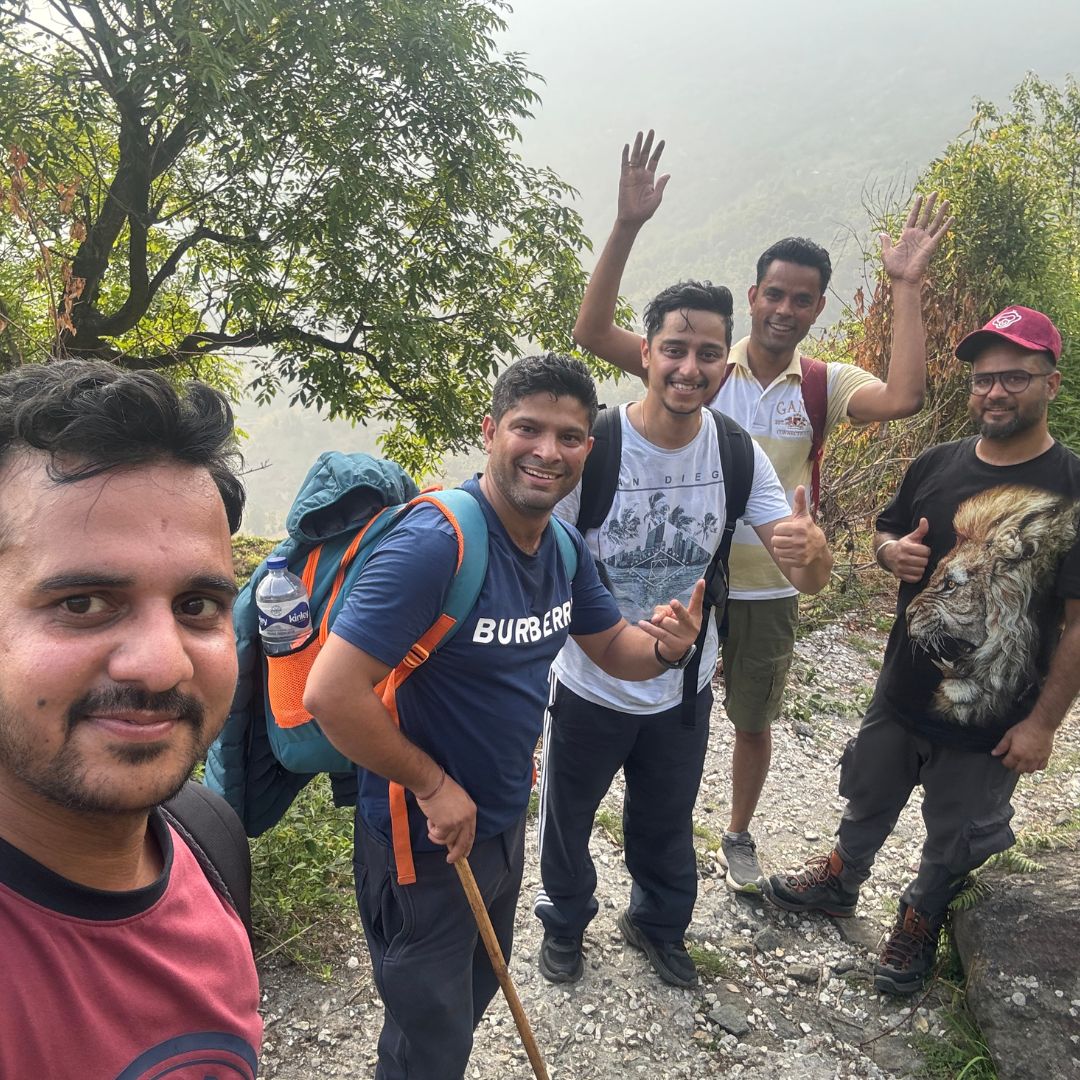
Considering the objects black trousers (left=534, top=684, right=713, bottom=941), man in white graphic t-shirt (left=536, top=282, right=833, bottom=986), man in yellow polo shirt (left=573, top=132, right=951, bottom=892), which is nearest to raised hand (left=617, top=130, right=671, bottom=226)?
man in yellow polo shirt (left=573, top=132, right=951, bottom=892)

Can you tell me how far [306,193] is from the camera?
24.6 feet

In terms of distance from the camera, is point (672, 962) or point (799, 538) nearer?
point (799, 538)

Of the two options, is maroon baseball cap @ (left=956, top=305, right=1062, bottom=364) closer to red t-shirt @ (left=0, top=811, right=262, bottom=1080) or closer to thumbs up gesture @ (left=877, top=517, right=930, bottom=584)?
thumbs up gesture @ (left=877, top=517, right=930, bottom=584)

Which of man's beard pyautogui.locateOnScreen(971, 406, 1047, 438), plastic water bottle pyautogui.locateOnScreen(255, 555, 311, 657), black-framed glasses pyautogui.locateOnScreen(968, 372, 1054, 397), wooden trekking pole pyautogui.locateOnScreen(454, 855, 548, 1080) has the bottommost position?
wooden trekking pole pyautogui.locateOnScreen(454, 855, 548, 1080)

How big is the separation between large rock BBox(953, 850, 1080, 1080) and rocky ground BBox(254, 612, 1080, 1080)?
26cm

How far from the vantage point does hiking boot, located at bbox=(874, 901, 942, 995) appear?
2.70 m

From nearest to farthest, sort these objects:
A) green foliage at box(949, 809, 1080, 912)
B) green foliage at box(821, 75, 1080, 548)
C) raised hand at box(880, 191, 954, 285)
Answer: green foliage at box(949, 809, 1080, 912) → raised hand at box(880, 191, 954, 285) → green foliage at box(821, 75, 1080, 548)

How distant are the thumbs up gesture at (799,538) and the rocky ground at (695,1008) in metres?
1.69

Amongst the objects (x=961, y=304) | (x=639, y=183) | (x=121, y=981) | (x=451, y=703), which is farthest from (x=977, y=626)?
(x=961, y=304)

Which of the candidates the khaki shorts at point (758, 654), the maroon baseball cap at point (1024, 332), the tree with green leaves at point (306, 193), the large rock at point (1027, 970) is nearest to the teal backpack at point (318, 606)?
the khaki shorts at point (758, 654)

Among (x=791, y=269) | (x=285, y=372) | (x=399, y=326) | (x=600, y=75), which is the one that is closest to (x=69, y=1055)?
(x=791, y=269)

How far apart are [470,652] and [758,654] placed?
1.79 metres

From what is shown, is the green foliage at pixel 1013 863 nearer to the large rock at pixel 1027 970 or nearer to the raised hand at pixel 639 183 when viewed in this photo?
the large rock at pixel 1027 970

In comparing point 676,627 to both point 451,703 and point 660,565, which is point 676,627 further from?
point 451,703
